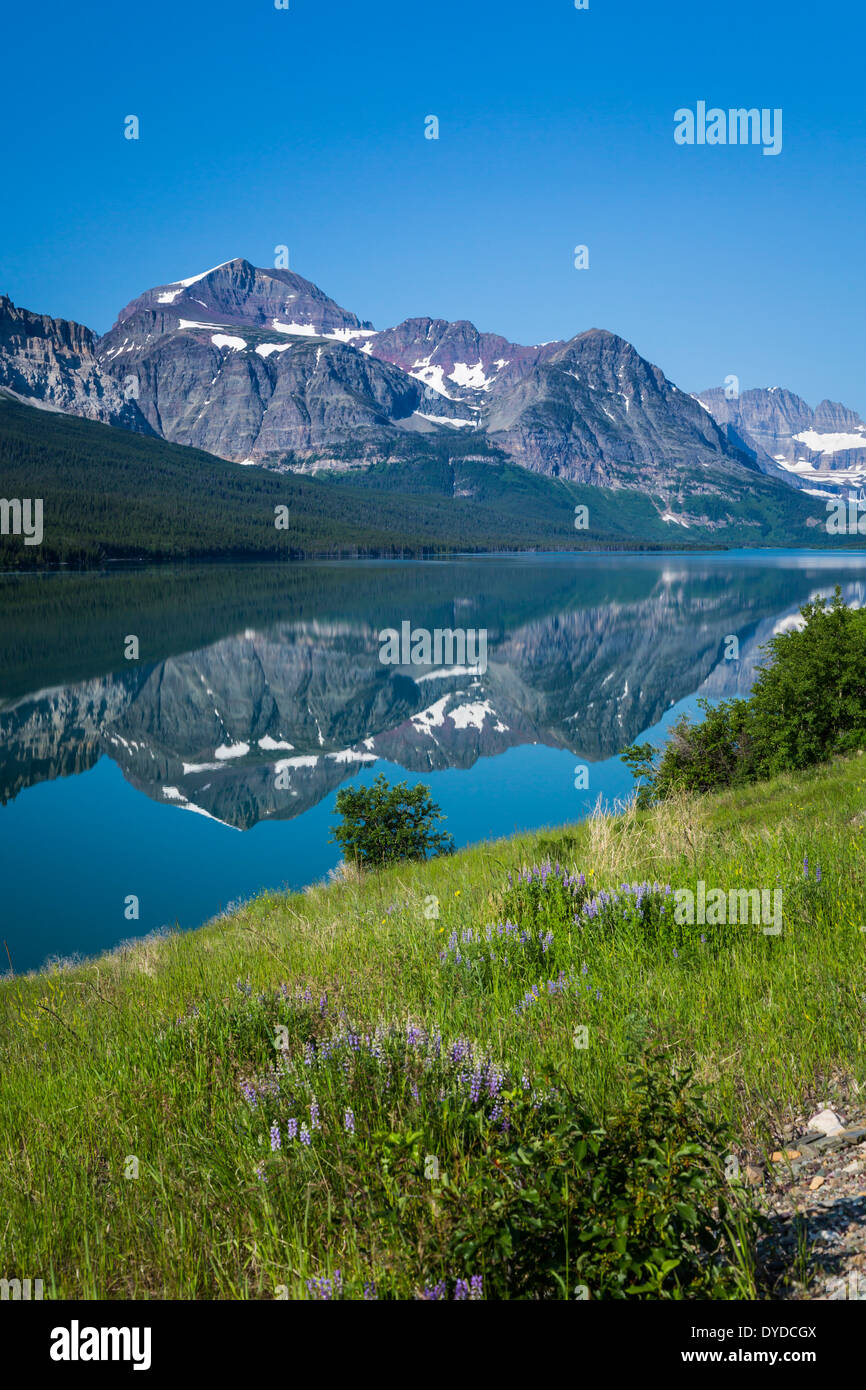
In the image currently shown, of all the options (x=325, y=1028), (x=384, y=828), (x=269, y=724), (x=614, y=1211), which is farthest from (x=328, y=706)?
(x=614, y=1211)

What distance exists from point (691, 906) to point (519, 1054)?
305 cm

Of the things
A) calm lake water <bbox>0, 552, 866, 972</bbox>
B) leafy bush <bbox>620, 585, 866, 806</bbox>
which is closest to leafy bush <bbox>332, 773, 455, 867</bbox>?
calm lake water <bbox>0, 552, 866, 972</bbox>

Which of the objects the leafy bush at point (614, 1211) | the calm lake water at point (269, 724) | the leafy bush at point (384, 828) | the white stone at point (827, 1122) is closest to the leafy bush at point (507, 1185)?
the leafy bush at point (614, 1211)

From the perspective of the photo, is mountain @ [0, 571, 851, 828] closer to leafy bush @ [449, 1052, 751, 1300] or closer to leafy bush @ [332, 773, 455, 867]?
leafy bush @ [332, 773, 455, 867]

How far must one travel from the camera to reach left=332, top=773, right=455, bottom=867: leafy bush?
21.8 meters

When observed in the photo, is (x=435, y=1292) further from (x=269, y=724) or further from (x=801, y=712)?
(x=269, y=724)

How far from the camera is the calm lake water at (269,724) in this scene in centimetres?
2814

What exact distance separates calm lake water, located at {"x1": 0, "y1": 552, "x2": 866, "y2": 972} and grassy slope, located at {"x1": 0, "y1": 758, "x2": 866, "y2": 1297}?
15.8 metres

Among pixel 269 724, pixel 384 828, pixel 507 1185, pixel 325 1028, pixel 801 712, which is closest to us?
pixel 507 1185

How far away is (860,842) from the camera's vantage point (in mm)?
8625

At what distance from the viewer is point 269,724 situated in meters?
60.8

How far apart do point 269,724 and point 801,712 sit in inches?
1780

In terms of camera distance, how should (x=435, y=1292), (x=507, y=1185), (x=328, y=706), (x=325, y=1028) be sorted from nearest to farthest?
(x=435, y=1292), (x=507, y=1185), (x=325, y=1028), (x=328, y=706)
